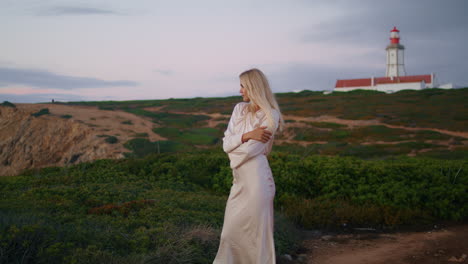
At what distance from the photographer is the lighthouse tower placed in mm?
66812

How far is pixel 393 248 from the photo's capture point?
244 inches

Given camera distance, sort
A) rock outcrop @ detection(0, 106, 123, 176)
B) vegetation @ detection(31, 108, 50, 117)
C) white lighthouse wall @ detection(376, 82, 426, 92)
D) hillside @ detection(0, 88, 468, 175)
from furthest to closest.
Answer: white lighthouse wall @ detection(376, 82, 426, 92)
vegetation @ detection(31, 108, 50, 117)
rock outcrop @ detection(0, 106, 123, 176)
hillside @ detection(0, 88, 468, 175)

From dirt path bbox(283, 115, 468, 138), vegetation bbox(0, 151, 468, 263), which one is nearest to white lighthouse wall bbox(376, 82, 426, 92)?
dirt path bbox(283, 115, 468, 138)

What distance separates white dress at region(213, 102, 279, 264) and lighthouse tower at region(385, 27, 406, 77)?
69674 mm

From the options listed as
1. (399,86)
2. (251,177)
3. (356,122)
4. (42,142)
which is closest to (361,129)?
(356,122)

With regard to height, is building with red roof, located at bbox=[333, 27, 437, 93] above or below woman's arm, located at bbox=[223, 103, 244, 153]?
above

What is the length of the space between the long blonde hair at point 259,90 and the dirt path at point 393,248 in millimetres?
2985

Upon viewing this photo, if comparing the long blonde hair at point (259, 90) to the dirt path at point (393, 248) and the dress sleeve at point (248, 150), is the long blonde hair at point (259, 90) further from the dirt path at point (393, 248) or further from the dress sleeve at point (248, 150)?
the dirt path at point (393, 248)

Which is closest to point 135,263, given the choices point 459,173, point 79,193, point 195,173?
point 79,193

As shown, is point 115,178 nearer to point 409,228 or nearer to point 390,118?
point 409,228

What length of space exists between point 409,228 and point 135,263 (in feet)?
17.8

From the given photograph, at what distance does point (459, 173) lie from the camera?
8.25m

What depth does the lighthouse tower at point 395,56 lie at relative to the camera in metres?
66.8

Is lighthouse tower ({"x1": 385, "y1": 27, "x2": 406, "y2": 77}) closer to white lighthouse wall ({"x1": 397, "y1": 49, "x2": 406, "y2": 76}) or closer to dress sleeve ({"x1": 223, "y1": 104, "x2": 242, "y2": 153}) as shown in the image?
white lighthouse wall ({"x1": 397, "y1": 49, "x2": 406, "y2": 76})
